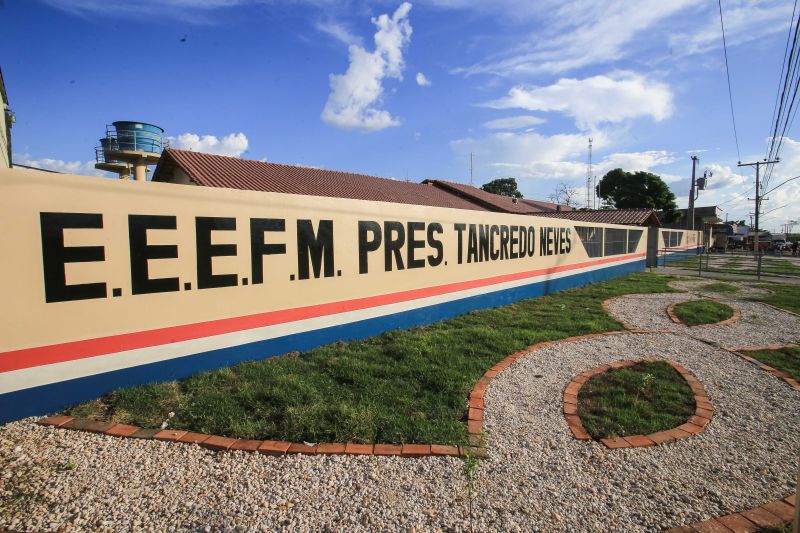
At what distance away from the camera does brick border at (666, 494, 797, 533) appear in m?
2.34

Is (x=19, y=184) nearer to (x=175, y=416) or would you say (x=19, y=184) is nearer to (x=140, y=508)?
(x=175, y=416)

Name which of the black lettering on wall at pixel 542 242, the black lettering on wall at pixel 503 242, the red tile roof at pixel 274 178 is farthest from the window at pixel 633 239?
the black lettering on wall at pixel 503 242

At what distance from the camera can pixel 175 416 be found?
3.53 meters

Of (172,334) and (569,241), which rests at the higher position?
(569,241)

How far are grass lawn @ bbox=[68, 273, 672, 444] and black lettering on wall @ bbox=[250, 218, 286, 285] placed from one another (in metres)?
1.13

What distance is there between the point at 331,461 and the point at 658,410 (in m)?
3.17

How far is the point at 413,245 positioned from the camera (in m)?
7.21

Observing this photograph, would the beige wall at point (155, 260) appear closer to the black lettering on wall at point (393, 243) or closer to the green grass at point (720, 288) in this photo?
the black lettering on wall at point (393, 243)

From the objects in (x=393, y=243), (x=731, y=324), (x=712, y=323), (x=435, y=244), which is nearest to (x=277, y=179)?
(x=435, y=244)

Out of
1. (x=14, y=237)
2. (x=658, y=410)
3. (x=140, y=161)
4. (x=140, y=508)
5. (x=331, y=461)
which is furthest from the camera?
(x=140, y=161)

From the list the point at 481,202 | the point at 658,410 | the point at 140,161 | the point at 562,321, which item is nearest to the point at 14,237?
the point at 658,410

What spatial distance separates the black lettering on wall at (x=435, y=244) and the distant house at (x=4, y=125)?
10.2 metres

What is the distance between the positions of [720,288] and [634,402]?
11.8m

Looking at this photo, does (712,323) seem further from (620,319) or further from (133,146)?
(133,146)
